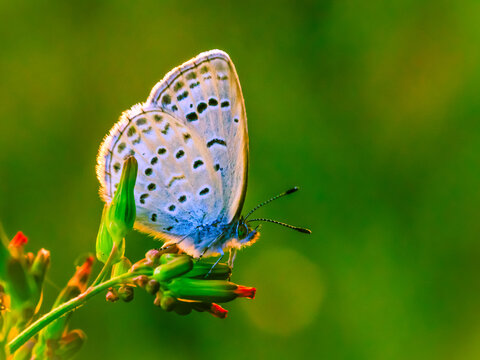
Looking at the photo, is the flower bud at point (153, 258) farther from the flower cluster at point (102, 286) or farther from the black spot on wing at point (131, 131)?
the black spot on wing at point (131, 131)

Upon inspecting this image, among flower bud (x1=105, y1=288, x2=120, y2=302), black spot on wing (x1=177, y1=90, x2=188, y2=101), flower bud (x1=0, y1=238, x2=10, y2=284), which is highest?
black spot on wing (x1=177, y1=90, x2=188, y2=101)

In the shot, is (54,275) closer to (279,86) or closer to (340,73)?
(279,86)

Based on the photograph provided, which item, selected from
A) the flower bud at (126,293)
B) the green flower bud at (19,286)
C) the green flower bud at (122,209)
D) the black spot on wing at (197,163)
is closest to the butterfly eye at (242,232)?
the black spot on wing at (197,163)

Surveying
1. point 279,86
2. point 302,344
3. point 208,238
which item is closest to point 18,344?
point 208,238

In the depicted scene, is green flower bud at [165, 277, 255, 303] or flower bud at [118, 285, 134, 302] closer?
flower bud at [118, 285, 134, 302]

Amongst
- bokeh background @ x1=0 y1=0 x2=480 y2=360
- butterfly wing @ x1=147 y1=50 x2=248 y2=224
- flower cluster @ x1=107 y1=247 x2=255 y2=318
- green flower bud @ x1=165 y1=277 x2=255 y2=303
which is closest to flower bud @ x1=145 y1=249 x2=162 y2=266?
flower cluster @ x1=107 y1=247 x2=255 y2=318

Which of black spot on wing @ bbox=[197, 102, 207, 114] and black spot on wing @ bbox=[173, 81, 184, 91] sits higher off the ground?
black spot on wing @ bbox=[173, 81, 184, 91]

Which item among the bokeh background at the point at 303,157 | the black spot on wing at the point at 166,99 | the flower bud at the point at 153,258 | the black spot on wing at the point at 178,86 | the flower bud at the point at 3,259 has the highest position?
the black spot on wing at the point at 178,86

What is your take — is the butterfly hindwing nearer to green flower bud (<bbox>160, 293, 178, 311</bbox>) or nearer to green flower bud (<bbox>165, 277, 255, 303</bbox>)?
green flower bud (<bbox>165, 277, 255, 303</bbox>)
